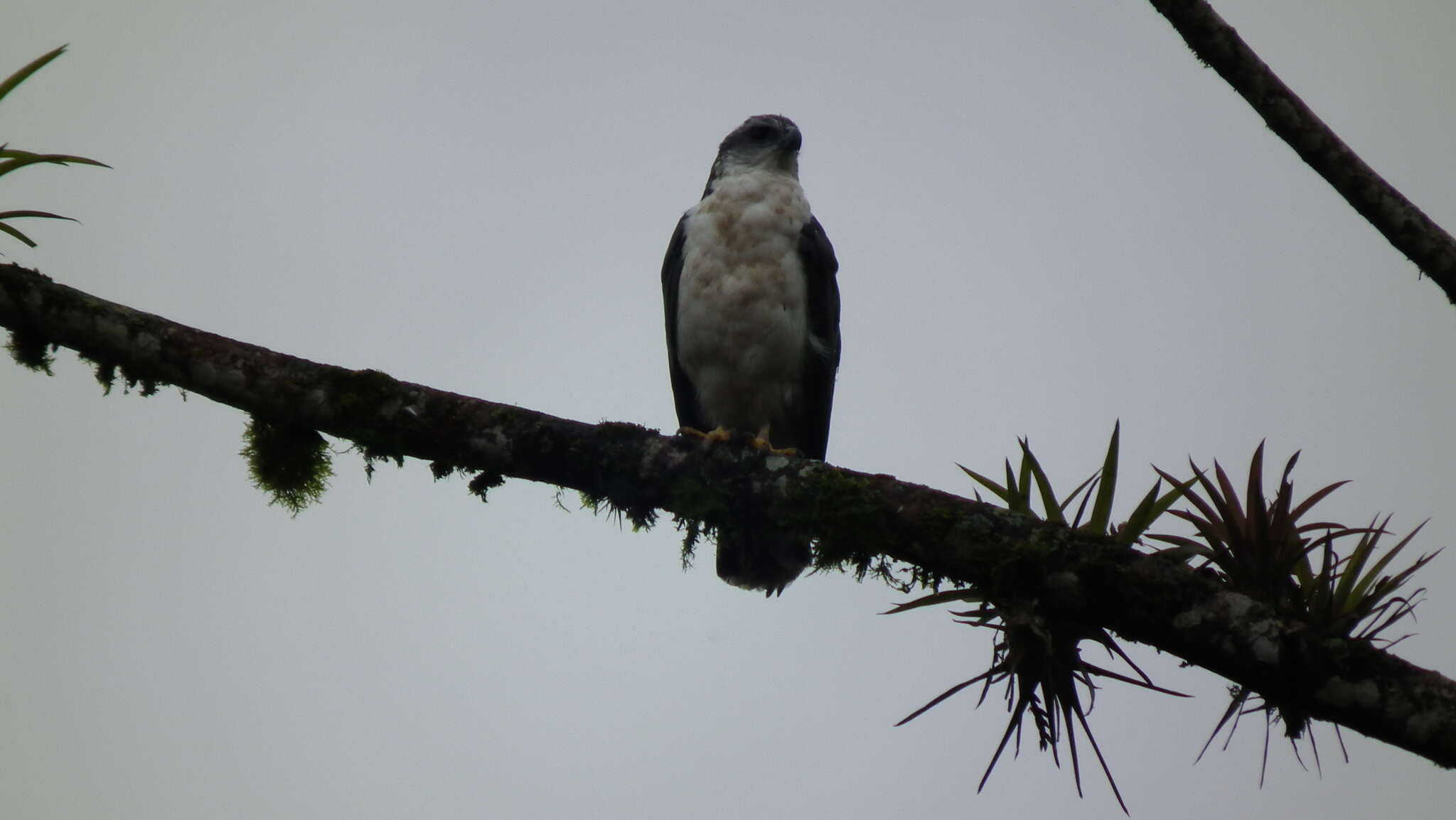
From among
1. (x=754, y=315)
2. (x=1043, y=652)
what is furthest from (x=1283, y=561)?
(x=754, y=315)

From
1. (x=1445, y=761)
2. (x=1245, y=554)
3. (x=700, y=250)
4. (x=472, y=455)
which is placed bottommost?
(x=1445, y=761)

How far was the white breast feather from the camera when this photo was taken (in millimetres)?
5785

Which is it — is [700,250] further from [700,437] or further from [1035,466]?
[1035,466]

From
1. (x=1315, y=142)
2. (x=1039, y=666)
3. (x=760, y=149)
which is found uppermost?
(x=760, y=149)

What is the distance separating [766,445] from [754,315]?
4.54 feet

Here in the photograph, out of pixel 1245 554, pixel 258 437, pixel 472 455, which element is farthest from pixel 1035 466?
pixel 258 437

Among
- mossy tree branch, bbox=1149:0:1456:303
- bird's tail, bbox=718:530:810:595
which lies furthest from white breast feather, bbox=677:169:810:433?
mossy tree branch, bbox=1149:0:1456:303

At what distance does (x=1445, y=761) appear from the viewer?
118 inches

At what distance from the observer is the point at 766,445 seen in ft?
14.9

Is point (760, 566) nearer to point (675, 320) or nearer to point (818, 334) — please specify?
point (818, 334)

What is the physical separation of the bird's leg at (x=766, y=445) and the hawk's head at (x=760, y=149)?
1546 mm

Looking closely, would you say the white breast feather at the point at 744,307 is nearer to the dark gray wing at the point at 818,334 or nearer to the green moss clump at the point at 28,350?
the dark gray wing at the point at 818,334

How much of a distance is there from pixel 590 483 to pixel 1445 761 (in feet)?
8.83

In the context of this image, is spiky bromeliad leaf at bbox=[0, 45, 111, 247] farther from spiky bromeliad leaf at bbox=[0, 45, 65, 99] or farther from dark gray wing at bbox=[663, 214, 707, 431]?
dark gray wing at bbox=[663, 214, 707, 431]
